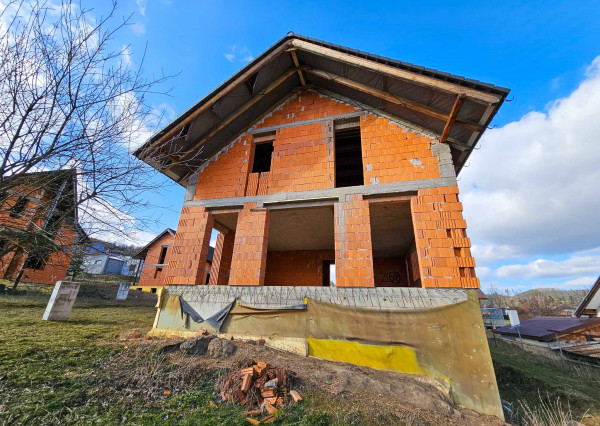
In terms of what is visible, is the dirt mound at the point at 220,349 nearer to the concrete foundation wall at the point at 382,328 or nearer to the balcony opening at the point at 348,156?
the concrete foundation wall at the point at 382,328

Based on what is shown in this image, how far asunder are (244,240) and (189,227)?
6.82 ft

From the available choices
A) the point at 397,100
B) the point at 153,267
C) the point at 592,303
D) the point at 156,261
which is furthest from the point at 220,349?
the point at 592,303

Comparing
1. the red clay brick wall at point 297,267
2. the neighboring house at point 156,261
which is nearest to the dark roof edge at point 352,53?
the red clay brick wall at point 297,267

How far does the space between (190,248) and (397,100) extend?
7636 mm

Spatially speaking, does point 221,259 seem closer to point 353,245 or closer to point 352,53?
point 353,245

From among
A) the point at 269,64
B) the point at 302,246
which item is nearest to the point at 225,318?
the point at 302,246

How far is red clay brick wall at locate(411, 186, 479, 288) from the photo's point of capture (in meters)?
5.55

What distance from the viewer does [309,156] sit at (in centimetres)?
786

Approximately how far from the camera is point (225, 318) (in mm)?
6574

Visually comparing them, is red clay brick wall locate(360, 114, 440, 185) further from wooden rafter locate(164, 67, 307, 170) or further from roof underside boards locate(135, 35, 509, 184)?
wooden rafter locate(164, 67, 307, 170)

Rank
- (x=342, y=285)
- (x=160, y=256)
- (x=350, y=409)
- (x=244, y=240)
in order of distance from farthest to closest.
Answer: (x=160, y=256) → (x=244, y=240) → (x=342, y=285) → (x=350, y=409)

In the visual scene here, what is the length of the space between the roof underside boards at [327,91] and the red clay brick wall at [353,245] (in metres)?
3.13

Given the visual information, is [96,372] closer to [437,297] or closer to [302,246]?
[437,297]

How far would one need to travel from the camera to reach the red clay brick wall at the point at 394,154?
6660mm
